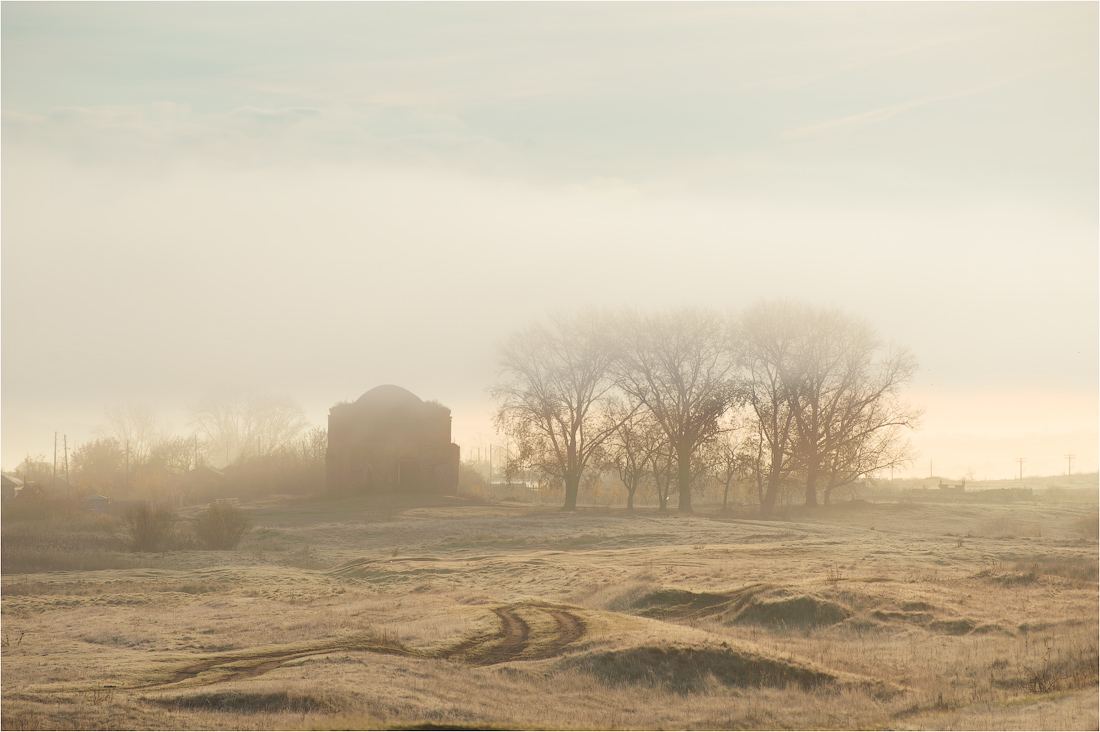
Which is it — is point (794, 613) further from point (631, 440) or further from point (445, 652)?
point (631, 440)

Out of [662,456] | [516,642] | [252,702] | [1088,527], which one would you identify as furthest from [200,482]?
[252,702]

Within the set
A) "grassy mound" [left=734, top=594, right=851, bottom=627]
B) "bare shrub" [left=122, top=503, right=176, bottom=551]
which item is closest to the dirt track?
"grassy mound" [left=734, top=594, right=851, bottom=627]

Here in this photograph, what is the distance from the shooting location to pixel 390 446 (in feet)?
189

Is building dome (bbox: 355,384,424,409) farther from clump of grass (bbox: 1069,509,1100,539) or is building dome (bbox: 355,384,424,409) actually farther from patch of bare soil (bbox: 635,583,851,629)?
patch of bare soil (bbox: 635,583,851,629)

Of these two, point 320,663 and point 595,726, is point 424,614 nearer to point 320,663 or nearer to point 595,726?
point 320,663

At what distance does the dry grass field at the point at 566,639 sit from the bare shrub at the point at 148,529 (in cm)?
310

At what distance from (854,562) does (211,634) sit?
1766 centimetres

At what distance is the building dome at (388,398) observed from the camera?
193 feet

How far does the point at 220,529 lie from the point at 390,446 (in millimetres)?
24038

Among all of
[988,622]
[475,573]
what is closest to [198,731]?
[988,622]

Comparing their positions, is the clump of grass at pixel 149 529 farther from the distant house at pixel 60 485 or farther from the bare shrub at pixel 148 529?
the distant house at pixel 60 485

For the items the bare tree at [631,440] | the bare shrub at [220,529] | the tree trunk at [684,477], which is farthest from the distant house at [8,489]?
the tree trunk at [684,477]

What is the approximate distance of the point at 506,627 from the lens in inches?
618

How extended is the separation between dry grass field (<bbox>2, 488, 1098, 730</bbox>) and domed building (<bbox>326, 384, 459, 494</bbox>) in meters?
27.4
